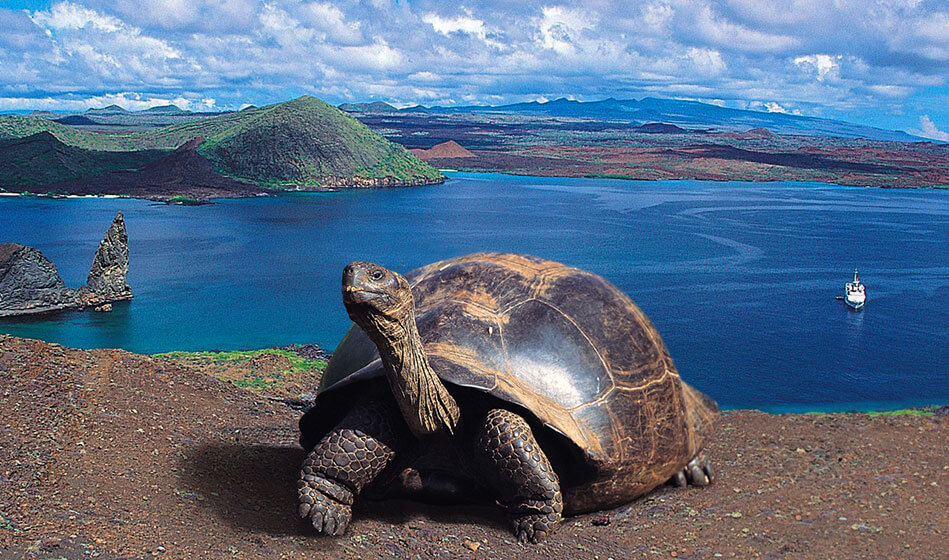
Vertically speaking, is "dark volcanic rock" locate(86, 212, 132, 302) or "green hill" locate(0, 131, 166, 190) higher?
"green hill" locate(0, 131, 166, 190)

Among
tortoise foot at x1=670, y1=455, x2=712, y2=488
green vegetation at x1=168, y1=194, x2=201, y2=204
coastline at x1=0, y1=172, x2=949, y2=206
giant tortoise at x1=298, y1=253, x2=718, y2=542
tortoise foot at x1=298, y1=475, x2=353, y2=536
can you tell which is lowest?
green vegetation at x1=168, y1=194, x2=201, y2=204

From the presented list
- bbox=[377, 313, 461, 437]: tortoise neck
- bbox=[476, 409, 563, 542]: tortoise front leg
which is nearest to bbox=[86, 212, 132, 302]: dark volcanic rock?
bbox=[377, 313, 461, 437]: tortoise neck

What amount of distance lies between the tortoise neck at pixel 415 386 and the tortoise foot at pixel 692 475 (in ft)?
10.3

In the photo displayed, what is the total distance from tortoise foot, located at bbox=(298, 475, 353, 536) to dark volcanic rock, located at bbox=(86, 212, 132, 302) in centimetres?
3471

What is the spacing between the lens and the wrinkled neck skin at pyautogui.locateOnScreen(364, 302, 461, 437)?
5371 mm

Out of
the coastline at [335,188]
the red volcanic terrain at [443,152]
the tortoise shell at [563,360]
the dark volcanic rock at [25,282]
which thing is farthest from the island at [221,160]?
the tortoise shell at [563,360]

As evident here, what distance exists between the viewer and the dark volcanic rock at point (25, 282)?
35.5 meters

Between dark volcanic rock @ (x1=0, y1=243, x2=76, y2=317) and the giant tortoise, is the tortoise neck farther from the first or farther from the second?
dark volcanic rock @ (x1=0, y1=243, x2=76, y2=317)

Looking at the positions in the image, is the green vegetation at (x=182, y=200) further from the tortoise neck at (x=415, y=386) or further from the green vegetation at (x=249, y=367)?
the tortoise neck at (x=415, y=386)

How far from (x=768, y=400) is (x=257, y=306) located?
88.1 feet

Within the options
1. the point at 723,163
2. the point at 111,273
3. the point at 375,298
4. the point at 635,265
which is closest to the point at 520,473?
the point at 375,298

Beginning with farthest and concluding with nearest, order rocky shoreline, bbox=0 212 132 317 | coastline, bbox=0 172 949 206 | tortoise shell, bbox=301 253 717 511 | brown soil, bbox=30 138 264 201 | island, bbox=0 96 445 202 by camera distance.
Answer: island, bbox=0 96 445 202 → brown soil, bbox=30 138 264 201 → coastline, bbox=0 172 949 206 → rocky shoreline, bbox=0 212 132 317 → tortoise shell, bbox=301 253 717 511

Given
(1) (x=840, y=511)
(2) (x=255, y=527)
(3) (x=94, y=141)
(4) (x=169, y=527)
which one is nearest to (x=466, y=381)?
(2) (x=255, y=527)

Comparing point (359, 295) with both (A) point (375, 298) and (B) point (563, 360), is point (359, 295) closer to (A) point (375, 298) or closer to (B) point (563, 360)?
(A) point (375, 298)
